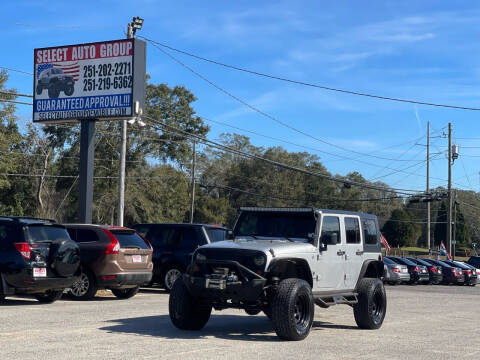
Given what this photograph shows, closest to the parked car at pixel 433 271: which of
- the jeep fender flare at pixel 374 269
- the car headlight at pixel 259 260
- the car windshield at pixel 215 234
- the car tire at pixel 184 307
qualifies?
the car windshield at pixel 215 234

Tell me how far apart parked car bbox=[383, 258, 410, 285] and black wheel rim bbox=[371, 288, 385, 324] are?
2024 centimetres

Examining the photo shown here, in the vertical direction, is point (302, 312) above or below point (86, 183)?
below

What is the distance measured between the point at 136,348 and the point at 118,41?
1532 cm

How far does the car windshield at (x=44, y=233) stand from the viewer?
14.4 metres

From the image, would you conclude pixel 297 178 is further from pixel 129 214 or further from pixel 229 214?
pixel 129 214

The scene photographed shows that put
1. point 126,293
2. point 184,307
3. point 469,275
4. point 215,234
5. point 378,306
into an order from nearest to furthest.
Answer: point 184,307 < point 378,306 < point 126,293 < point 215,234 < point 469,275

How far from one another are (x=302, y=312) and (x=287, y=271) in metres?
0.71

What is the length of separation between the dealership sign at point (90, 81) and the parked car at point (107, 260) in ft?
21.9

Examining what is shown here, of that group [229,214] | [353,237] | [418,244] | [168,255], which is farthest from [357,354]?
[418,244]

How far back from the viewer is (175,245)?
64.7ft

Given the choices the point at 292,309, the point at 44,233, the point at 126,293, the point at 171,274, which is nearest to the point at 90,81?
the point at 171,274

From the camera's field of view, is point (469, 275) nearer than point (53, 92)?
No

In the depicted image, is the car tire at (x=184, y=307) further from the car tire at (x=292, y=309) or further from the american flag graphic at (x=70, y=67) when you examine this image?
the american flag graphic at (x=70, y=67)

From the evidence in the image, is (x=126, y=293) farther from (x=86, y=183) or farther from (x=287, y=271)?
(x=287, y=271)
